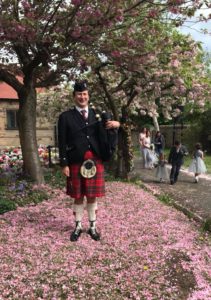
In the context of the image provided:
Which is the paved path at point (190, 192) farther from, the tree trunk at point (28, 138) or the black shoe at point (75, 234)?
the tree trunk at point (28, 138)

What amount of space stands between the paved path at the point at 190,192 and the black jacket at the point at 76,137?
12.0 feet

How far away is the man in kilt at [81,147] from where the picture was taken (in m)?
6.11

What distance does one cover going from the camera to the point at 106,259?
5.77m

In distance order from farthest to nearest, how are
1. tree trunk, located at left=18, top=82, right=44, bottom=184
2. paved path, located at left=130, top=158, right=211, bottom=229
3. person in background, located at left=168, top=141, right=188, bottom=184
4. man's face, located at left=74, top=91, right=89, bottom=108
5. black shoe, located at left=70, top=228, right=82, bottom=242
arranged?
person in background, located at left=168, top=141, right=188, bottom=184 → tree trunk, located at left=18, top=82, right=44, bottom=184 → paved path, located at left=130, top=158, right=211, bottom=229 → black shoe, located at left=70, top=228, right=82, bottom=242 → man's face, located at left=74, top=91, right=89, bottom=108

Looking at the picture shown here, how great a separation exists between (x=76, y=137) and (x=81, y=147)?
0.18 metres

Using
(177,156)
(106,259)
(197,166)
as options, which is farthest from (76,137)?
(197,166)

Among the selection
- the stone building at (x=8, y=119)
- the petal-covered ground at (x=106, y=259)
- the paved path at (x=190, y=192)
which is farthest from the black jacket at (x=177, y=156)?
the stone building at (x=8, y=119)

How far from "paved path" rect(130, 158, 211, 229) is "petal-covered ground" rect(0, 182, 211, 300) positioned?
153 centimetres

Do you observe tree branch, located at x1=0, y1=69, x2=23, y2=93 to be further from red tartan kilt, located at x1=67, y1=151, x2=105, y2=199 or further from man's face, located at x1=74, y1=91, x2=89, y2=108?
red tartan kilt, located at x1=67, y1=151, x2=105, y2=199

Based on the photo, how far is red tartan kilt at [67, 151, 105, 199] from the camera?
623 cm

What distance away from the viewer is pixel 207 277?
5539mm

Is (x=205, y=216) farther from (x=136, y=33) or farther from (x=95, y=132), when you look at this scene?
(x=136, y=33)

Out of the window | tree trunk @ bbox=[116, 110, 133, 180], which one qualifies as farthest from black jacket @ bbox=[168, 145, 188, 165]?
the window

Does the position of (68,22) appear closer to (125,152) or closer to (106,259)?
(106,259)
